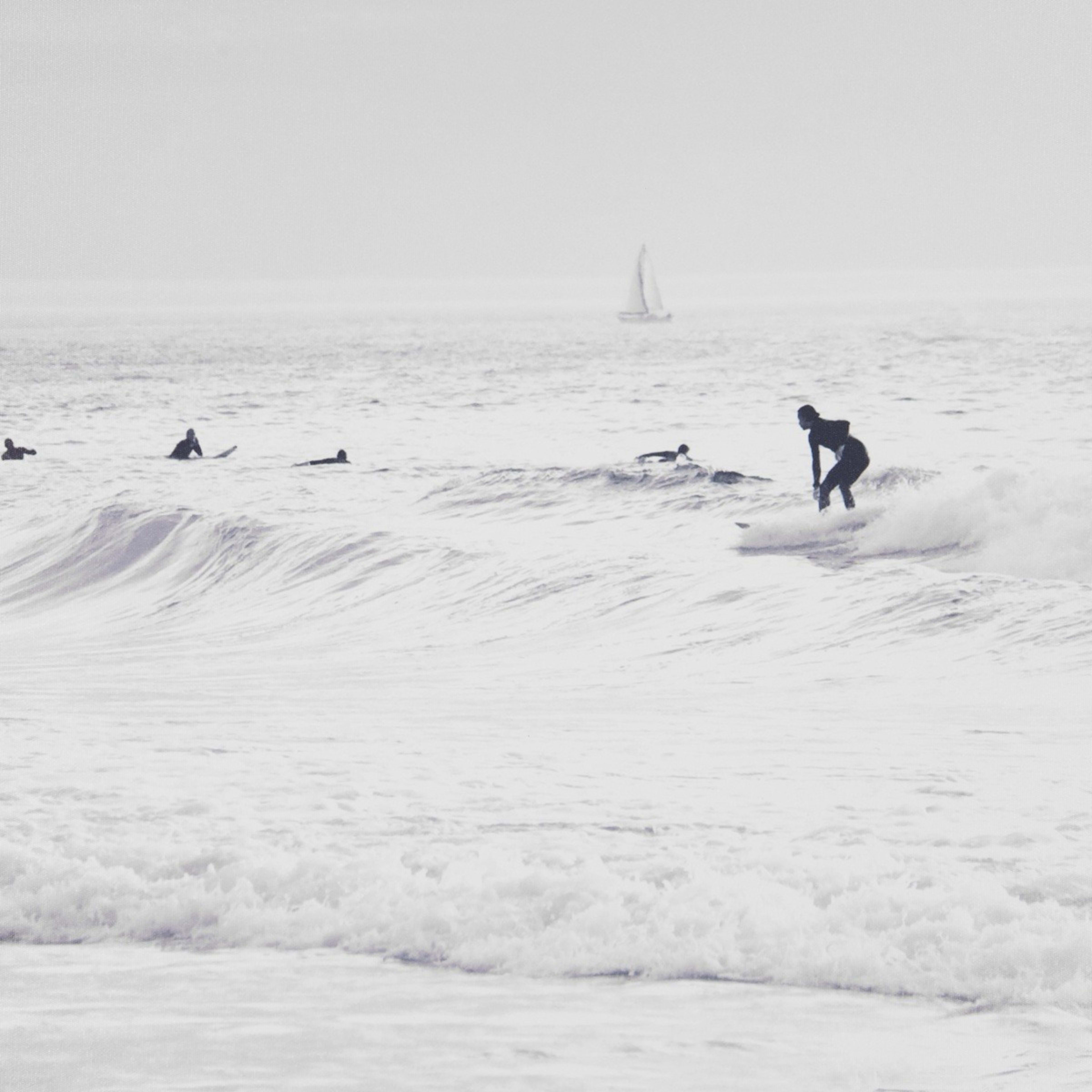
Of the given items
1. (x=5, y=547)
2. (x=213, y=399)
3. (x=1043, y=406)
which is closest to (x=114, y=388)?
(x=213, y=399)

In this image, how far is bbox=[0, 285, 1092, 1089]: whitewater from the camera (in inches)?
183

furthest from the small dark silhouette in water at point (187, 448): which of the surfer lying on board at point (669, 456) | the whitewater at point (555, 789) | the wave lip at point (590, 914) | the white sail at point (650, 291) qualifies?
the white sail at point (650, 291)

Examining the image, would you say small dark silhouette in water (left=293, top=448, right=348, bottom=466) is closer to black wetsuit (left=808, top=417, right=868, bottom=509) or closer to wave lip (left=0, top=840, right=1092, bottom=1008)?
black wetsuit (left=808, top=417, right=868, bottom=509)

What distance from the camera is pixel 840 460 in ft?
59.5

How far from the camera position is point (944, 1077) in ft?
13.9

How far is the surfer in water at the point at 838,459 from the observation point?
1741cm

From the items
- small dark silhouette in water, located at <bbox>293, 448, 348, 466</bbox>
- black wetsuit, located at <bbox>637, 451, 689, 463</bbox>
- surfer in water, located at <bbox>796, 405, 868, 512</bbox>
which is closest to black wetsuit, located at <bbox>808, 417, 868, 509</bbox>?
surfer in water, located at <bbox>796, 405, 868, 512</bbox>

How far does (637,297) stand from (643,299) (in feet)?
8.25

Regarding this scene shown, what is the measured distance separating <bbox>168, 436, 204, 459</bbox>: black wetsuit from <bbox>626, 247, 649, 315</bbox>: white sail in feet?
309

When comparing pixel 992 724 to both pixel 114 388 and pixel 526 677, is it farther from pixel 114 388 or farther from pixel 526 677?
pixel 114 388

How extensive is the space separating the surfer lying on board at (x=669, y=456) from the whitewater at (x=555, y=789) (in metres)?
2.31

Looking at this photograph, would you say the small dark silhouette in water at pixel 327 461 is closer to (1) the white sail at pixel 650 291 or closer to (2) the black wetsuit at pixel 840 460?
(2) the black wetsuit at pixel 840 460

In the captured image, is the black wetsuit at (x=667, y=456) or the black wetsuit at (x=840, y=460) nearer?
the black wetsuit at (x=840, y=460)

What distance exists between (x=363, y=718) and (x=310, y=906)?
371 centimetres
